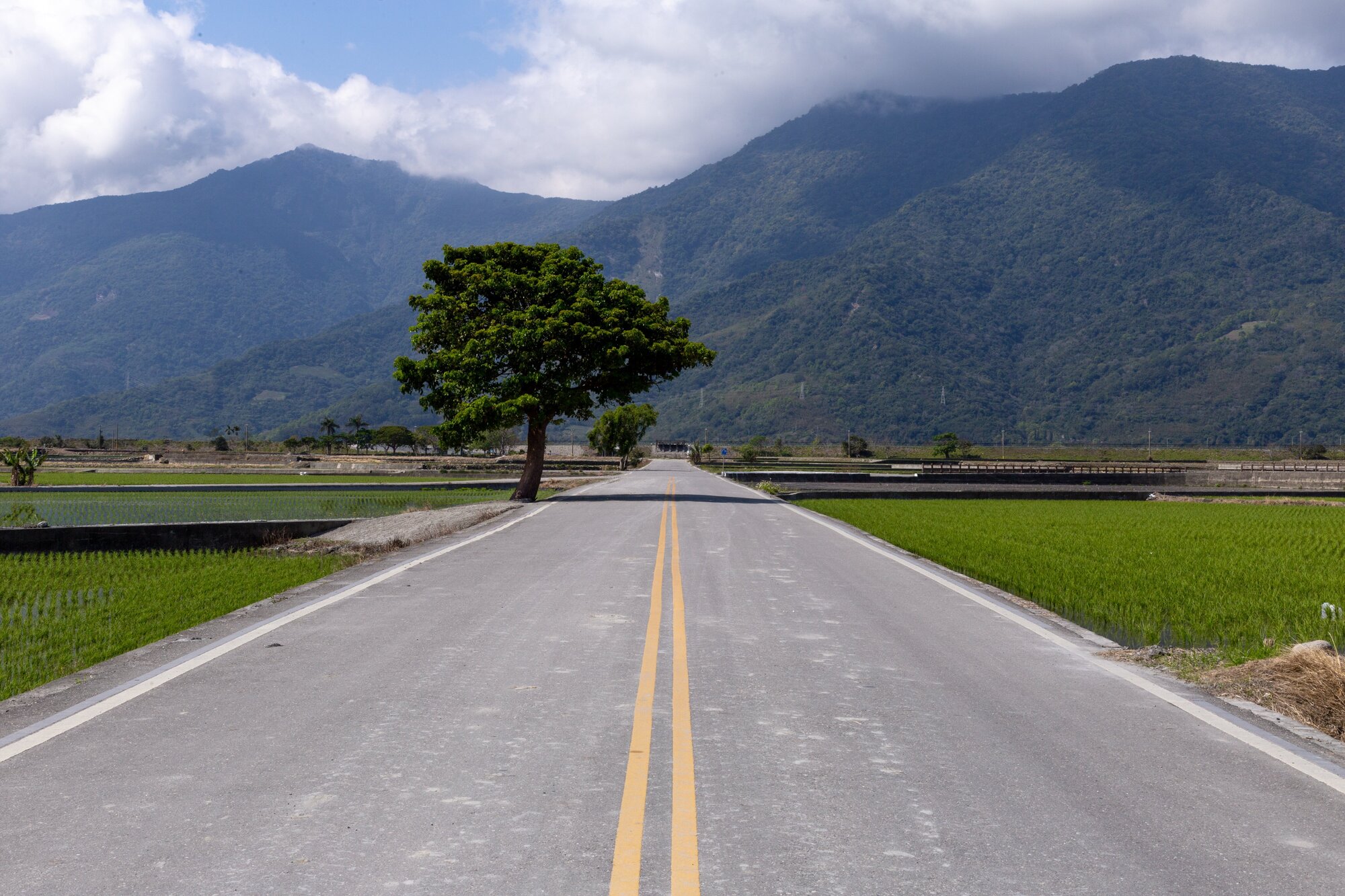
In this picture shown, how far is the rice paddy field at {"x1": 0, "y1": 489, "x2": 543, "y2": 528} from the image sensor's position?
94.0 feet

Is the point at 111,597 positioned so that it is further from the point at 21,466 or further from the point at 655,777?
the point at 21,466

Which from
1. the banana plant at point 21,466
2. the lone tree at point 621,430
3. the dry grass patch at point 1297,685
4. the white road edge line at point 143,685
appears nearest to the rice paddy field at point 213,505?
the banana plant at point 21,466

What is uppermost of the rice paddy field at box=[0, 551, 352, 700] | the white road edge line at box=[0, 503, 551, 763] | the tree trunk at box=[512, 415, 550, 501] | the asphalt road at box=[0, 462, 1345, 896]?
A: the tree trunk at box=[512, 415, 550, 501]

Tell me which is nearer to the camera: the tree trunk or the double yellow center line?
the double yellow center line

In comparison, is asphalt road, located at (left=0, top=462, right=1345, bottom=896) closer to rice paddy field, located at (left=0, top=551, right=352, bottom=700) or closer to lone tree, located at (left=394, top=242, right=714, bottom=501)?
rice paddy field, located at (left=0, top=551, right=352, bottom=700)

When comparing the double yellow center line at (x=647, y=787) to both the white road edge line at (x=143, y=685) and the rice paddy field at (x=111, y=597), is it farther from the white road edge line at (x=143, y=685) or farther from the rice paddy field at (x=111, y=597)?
the rice paddy field at (x=111, y=597)

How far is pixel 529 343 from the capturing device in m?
34.5

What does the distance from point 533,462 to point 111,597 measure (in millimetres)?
23001

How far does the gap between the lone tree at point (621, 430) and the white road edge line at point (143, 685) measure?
91124 millimetres

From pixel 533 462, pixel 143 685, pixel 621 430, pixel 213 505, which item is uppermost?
pixel 621 430

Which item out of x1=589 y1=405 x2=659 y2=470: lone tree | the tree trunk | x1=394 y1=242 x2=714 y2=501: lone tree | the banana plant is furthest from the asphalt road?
x1=589 y1=405 x2=659 y2=470: lone tree

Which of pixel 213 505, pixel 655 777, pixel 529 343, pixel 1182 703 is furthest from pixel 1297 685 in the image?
pixel 213 505

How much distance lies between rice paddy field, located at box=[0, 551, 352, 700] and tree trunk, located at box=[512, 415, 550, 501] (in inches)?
603

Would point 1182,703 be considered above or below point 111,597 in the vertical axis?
above
